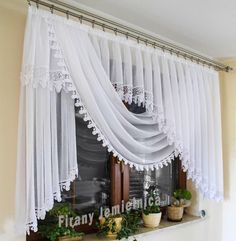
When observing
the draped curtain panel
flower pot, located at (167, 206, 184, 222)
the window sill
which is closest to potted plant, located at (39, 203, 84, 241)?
the window sill

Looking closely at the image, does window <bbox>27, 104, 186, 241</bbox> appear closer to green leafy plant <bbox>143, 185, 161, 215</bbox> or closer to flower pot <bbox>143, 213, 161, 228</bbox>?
green leafy plant <bbox>143, 185, 161, 215</bbox>

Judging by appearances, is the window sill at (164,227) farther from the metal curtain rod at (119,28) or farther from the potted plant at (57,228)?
the metal curtain rod at (119,28)

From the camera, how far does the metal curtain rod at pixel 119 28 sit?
1933mm

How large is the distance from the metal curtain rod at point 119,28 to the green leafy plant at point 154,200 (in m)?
1.15

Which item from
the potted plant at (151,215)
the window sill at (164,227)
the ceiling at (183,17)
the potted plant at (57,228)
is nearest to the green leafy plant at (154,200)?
the potted plant at (151,215)

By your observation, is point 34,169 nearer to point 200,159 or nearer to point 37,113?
point 37,113

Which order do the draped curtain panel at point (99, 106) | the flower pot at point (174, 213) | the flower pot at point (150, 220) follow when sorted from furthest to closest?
the flower pot at point (174, 213) → the flower pot at point (150, 220) → the draped curtain panel at point (99, 106)

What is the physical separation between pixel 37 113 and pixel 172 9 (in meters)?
1.13

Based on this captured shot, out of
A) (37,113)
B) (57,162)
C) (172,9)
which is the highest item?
(172,9)

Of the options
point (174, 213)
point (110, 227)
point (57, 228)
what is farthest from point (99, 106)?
point (174, 213)

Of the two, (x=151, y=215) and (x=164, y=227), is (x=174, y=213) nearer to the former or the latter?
(x=164, y=227)

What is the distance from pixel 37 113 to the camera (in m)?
1.76

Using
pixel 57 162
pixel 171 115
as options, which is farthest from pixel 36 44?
pixel 171 115

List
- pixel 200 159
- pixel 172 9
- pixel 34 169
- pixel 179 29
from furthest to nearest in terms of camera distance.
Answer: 1. pixel 200 159
2. pixel 179 29
3. pixel 172 9
4. pixel 34 169
